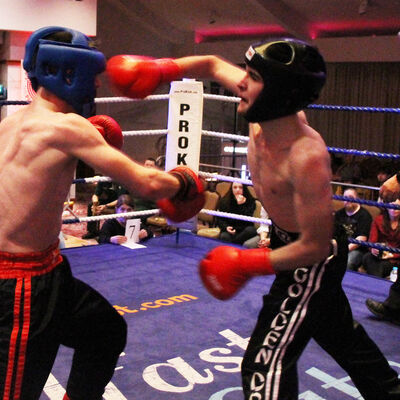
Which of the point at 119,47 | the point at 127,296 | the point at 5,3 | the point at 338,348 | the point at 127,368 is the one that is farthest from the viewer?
the point at 119,47

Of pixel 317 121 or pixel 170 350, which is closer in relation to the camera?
pixel 170 350

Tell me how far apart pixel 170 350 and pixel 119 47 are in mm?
8295

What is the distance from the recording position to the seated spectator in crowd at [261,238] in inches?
143

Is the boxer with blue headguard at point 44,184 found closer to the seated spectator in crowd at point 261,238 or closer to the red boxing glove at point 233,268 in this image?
the red boxing glove at point 233,268

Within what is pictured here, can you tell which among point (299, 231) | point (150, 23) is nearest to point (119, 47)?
point (150, 23)

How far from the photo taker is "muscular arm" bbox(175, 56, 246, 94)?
165 cm

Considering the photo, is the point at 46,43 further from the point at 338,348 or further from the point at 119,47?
the point at 119,47

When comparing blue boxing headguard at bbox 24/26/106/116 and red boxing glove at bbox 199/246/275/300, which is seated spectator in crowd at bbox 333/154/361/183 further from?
blue boxing headguard at bbox 24/26/106/116

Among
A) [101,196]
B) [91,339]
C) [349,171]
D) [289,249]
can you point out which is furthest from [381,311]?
[349,171]

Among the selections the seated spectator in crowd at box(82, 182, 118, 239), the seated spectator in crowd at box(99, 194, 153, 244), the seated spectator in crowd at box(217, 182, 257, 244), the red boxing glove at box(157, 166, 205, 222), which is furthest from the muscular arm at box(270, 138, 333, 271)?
the seated spectator in crowd at box(82, 182, 118, 239)

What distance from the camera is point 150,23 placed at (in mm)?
10016

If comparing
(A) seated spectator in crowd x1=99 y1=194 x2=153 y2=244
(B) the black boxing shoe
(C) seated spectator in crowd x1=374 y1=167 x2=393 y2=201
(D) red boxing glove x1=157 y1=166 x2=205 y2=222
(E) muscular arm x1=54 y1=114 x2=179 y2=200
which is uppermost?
(E) muscular arm x1=54 y1=114 x2=179 y2=200

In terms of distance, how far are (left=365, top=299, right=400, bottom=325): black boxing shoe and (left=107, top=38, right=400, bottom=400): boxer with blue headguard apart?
970mm

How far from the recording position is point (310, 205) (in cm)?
129
